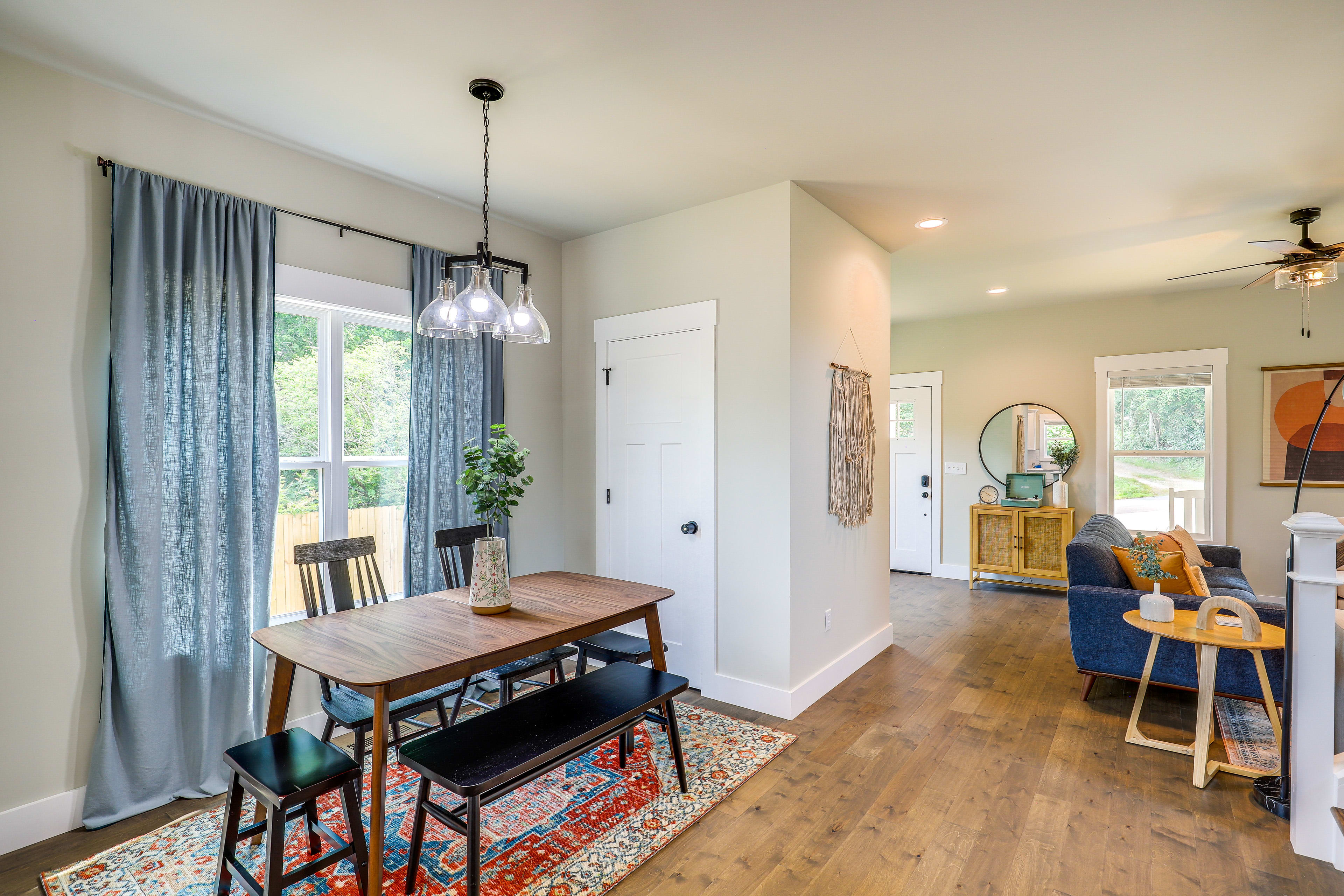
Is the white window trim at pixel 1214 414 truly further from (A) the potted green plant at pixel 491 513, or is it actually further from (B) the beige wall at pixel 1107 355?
(A) the potted green plant at pixel 491 513

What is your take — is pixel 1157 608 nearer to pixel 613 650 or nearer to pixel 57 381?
pixel 613 650

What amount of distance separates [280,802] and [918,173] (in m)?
3.50

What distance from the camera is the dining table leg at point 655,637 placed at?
2.60m

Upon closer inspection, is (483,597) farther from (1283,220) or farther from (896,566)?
(896,566)

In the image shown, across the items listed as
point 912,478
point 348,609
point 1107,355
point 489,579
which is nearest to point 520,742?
point 489,579

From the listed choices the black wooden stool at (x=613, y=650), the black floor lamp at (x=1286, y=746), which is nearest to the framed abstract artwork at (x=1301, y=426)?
the black floor lamp at (x=1286, y=746)

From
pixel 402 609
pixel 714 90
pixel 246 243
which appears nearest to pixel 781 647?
pixel 402 609

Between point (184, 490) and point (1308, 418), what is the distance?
7.41 m

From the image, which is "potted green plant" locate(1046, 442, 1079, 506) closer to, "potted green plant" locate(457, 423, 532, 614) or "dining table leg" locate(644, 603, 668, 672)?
"dining table leg" locate(644, 603, 668, 672)

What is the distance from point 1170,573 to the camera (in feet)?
11.2

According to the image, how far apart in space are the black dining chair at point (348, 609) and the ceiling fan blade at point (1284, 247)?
452cm

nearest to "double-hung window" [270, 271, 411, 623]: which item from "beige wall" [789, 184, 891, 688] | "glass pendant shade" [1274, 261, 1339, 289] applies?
"beige wall" [789, 184, 891, 688]

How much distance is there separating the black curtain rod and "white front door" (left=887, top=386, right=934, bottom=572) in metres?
4.49

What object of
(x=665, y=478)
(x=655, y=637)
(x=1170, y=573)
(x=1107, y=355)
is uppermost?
(x=1107, y=355)
